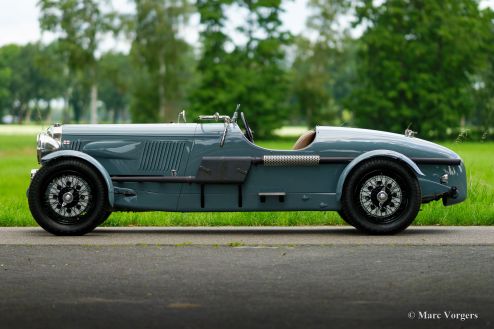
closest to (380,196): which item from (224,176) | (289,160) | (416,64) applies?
(289,160)

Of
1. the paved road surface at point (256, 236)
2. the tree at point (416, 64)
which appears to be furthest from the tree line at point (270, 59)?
the paved road surface at point (256, 236)

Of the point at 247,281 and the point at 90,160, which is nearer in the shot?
the point at 247,281

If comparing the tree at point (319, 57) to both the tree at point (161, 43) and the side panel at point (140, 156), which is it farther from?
the side panel at point (140, 156)

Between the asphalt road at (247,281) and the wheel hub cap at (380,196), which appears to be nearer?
the asphalt road at (247,281)

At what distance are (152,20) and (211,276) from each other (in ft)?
199

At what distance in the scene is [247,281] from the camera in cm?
623

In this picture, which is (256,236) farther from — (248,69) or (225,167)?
(248,69)

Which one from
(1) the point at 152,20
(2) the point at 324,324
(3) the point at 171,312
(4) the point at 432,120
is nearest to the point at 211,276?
(3) the point at 171,312

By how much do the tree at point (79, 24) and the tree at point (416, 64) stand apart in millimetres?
17978

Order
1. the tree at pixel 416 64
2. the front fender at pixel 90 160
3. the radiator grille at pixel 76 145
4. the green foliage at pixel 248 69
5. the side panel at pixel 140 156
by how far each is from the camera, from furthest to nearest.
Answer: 1. the green foliage at pixel 248 69
2. the tree at pixel 416 64
3. the radiator grille at pixel 76 145
4. the side panel at pixel 140 156
5. the front fender at pixel 90 160

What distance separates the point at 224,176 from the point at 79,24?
57.2 m

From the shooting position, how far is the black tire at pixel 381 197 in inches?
346

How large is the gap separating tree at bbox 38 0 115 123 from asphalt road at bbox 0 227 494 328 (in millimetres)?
55988

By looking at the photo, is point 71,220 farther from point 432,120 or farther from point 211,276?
point 432,120
